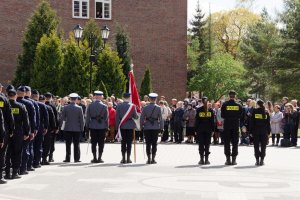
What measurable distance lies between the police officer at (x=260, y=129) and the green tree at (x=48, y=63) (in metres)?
23.5

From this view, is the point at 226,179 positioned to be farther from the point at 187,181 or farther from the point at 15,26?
the point at 15,26

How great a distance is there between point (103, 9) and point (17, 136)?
38794 mm

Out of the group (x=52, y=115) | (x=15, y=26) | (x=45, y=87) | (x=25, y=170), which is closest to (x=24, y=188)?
(x=25, y=170)

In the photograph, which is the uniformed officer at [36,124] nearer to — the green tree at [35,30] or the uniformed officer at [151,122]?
Result: the uniformed officer at [151,122]

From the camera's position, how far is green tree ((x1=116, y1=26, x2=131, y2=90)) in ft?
159

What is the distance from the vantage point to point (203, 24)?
8531cm

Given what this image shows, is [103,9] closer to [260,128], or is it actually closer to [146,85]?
[146,85]

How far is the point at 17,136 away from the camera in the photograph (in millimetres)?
14641

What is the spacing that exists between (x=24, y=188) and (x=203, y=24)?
73.7m

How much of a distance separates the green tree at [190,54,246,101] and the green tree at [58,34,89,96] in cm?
3386

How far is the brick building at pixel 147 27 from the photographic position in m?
51.2

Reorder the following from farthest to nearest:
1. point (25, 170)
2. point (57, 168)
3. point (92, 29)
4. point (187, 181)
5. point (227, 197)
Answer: point (92, 29), point (57, 168), point (25, 170), point (187, 181), point (227, 197)

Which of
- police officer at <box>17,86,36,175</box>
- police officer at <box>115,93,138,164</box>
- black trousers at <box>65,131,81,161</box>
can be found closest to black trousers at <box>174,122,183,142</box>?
police officer at <box>115,93,138,164</box>

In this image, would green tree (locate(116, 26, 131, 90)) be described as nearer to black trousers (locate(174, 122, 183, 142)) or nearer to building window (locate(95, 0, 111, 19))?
building window (locate(95, 0, 111, 19))
